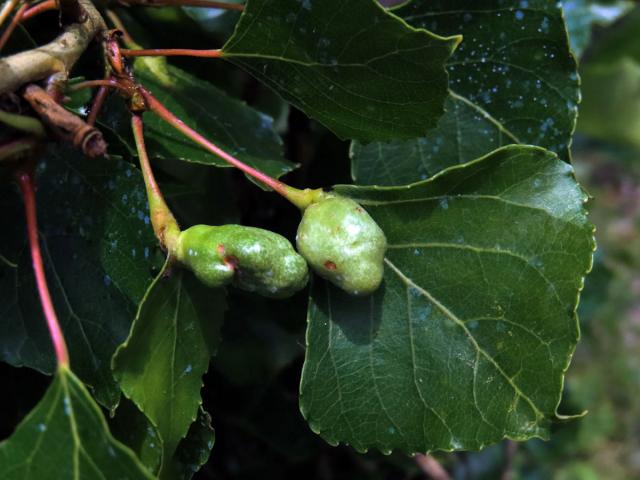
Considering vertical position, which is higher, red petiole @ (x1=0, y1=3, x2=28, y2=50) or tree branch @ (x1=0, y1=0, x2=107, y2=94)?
red petiole @ (x1=0, y1=3, x2=28, y2=50)

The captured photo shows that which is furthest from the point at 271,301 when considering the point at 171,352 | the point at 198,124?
the point at 171,352

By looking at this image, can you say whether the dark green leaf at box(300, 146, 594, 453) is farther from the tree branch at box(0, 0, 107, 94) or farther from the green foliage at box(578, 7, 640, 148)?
the green foliage at box(578, 7, 640, 148)

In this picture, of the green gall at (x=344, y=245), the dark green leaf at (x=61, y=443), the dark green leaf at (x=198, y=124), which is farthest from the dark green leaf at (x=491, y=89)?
the dark green leaf at (x=61, y=443)

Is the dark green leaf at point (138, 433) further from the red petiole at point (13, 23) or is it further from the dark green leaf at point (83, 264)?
the red petiole at point (13, 23)

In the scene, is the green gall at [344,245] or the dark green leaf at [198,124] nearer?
the green gall at [344,245]

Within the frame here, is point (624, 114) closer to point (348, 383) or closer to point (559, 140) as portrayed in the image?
point (559, 140)

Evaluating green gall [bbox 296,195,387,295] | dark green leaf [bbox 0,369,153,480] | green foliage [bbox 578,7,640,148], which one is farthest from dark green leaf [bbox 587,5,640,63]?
dark green leaf [bbox 0,369,153,480]

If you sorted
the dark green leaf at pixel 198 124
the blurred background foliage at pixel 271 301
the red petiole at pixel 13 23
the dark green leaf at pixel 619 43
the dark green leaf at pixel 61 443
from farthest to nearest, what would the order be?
the dark green leaf at pixel 619 43 < the blurred background foliage at pixel 271 301 < the dark green leaf at pixel 198 124 < the red petiole at pixel 13 23 < the dark green leaf at pixel 61 443
